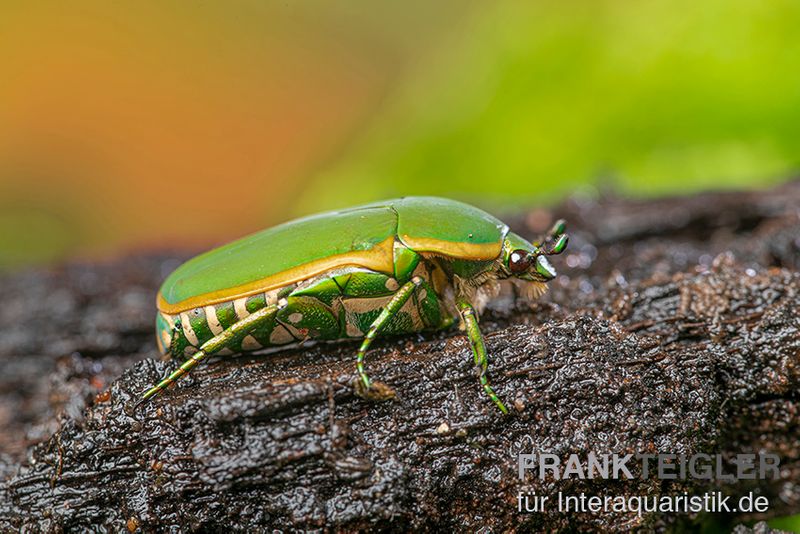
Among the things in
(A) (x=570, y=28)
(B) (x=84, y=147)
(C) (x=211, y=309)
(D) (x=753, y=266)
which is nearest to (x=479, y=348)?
(C) (x=211, y=309)

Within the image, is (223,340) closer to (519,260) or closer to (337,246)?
(337,246)

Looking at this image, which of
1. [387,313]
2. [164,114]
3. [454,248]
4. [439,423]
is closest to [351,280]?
[387,313]

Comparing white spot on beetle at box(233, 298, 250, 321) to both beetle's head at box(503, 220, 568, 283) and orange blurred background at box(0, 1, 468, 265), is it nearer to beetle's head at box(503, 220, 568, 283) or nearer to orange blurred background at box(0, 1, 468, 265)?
beetle's head at box(503, 220, 568, 283)

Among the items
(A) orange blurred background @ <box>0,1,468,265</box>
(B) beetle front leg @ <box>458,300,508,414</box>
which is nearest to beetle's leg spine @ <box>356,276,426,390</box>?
(B) beetle front leg @ <box>458,300,508,414</box>

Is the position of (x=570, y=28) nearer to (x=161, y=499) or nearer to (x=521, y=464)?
(x=521, y=464)

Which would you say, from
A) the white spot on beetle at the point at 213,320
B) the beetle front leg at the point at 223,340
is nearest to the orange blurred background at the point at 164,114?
the white spot on beetle at the point at 213,320

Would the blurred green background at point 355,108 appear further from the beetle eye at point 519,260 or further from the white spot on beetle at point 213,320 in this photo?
the white spot on beetle at point 213,320

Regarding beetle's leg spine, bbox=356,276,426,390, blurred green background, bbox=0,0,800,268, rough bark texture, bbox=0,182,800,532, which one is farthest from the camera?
blurred green background, bbox=0,0,800,268
